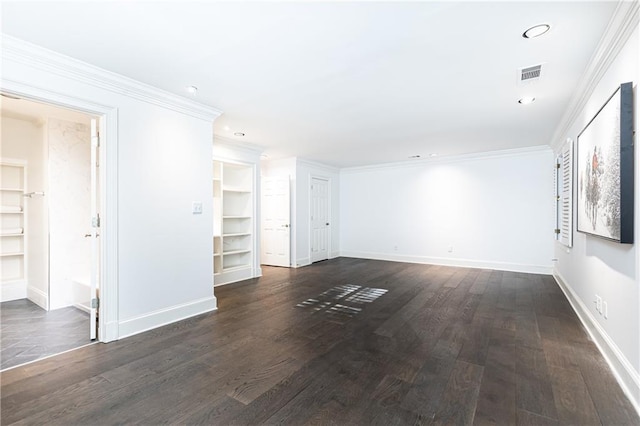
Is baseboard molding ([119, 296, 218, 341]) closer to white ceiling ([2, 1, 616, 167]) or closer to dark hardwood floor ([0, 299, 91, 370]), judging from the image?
dark hardwood floor ([0, 299, 91, 370])

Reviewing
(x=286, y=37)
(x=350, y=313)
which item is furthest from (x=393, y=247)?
(x=286, y=37)

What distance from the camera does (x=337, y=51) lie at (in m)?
2.31

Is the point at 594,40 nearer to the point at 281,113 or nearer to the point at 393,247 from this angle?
the point at 281,113

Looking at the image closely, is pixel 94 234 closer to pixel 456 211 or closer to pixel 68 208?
pixel 68 208

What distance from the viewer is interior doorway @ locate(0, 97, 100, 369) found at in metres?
3.67

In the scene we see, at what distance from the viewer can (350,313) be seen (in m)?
3.48

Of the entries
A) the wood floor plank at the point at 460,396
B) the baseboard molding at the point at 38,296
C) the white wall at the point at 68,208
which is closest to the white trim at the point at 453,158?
the wood floor plank at the point at 460,396

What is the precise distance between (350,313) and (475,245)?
160 inches

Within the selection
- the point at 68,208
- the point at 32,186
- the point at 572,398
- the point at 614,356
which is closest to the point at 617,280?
the point at 614,356

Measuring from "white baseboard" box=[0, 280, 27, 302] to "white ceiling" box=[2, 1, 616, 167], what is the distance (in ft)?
11.6

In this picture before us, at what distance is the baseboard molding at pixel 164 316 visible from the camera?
2828 millimetres

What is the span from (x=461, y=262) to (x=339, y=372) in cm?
513

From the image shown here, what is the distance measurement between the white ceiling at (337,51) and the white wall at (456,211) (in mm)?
2154

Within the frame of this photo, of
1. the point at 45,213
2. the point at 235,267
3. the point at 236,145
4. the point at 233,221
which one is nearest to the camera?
the point at 45,213
